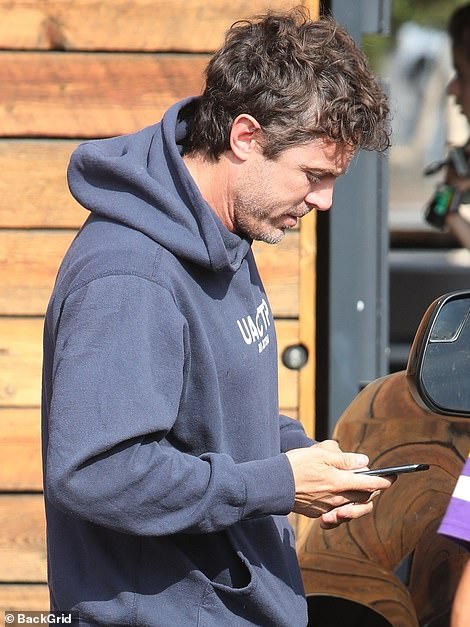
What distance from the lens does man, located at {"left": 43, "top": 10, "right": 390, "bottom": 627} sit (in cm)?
157

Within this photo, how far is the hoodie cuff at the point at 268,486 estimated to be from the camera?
1.66 m

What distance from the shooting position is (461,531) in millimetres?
1396

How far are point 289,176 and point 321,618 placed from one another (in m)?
0.98

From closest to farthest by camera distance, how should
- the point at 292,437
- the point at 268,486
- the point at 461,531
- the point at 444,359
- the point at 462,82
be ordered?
the point at 461,531 < the point at 268,486 < the point at 444,359 < the point at 292,437 < the point at 462,82

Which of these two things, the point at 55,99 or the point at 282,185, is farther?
the point at 55,99

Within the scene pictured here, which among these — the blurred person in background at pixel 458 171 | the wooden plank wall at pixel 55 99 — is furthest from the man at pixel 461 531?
the blurred person in background at pixel 458 171

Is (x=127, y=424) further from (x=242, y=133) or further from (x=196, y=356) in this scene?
(x=242, y=133)

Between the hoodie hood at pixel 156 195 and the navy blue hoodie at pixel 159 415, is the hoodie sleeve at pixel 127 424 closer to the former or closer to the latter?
the navy blue hoodie at pixel 159 415

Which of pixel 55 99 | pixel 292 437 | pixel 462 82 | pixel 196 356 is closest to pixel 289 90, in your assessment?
pixel 196 356

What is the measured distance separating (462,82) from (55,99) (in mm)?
2513

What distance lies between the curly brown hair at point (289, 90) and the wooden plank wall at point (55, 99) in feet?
4.50

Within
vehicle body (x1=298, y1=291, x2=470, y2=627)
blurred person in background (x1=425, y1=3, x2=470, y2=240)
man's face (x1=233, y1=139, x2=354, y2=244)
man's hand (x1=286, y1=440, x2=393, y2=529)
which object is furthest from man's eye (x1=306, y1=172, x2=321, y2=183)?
blurred person in background (x1=425, y1=3, x2=470, y2=240)

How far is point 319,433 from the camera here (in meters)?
3.57

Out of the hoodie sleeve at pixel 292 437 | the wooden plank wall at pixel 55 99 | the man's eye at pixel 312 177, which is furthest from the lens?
the wooden plank wall at pixel 55 99
